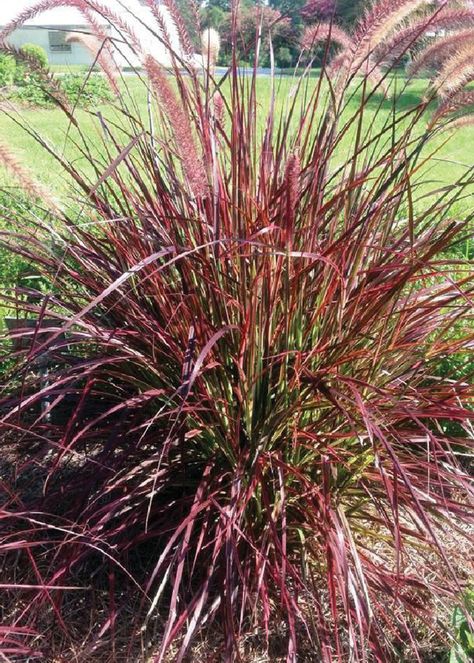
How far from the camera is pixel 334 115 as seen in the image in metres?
2.38

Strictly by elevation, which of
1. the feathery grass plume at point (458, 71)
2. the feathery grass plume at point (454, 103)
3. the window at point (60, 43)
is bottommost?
the window at point (60, 43)

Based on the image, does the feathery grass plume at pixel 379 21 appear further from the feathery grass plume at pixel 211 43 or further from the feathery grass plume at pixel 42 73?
the feathery grass plume at pixel 42 73

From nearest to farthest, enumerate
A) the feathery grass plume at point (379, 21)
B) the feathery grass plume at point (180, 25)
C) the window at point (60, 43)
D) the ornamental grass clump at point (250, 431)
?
the ornamental grass clump at point (250, 431) < the feathery grass plume at point (180, 25) < the feathery grass plume at point (379, 21) < the window at point (60, 43)

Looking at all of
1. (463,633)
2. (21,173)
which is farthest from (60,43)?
(463,633)

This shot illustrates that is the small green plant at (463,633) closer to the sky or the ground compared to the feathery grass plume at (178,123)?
closer to the ground

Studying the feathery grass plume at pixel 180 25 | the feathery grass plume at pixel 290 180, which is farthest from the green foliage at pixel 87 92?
the feathery grass plume at pixel 290 180

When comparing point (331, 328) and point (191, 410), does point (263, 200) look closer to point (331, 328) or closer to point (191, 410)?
point (331, 328)

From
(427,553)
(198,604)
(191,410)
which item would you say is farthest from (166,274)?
(427,553)

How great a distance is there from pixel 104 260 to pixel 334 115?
88cm

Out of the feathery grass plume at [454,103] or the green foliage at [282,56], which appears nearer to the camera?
the feathery grass plume at [454,103]

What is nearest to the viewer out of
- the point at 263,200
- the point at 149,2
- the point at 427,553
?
the point at 149,2

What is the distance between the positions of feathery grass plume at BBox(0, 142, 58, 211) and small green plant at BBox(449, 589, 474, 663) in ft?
5.51

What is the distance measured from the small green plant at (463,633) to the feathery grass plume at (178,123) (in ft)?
4.41

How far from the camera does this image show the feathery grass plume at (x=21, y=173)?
220cm
